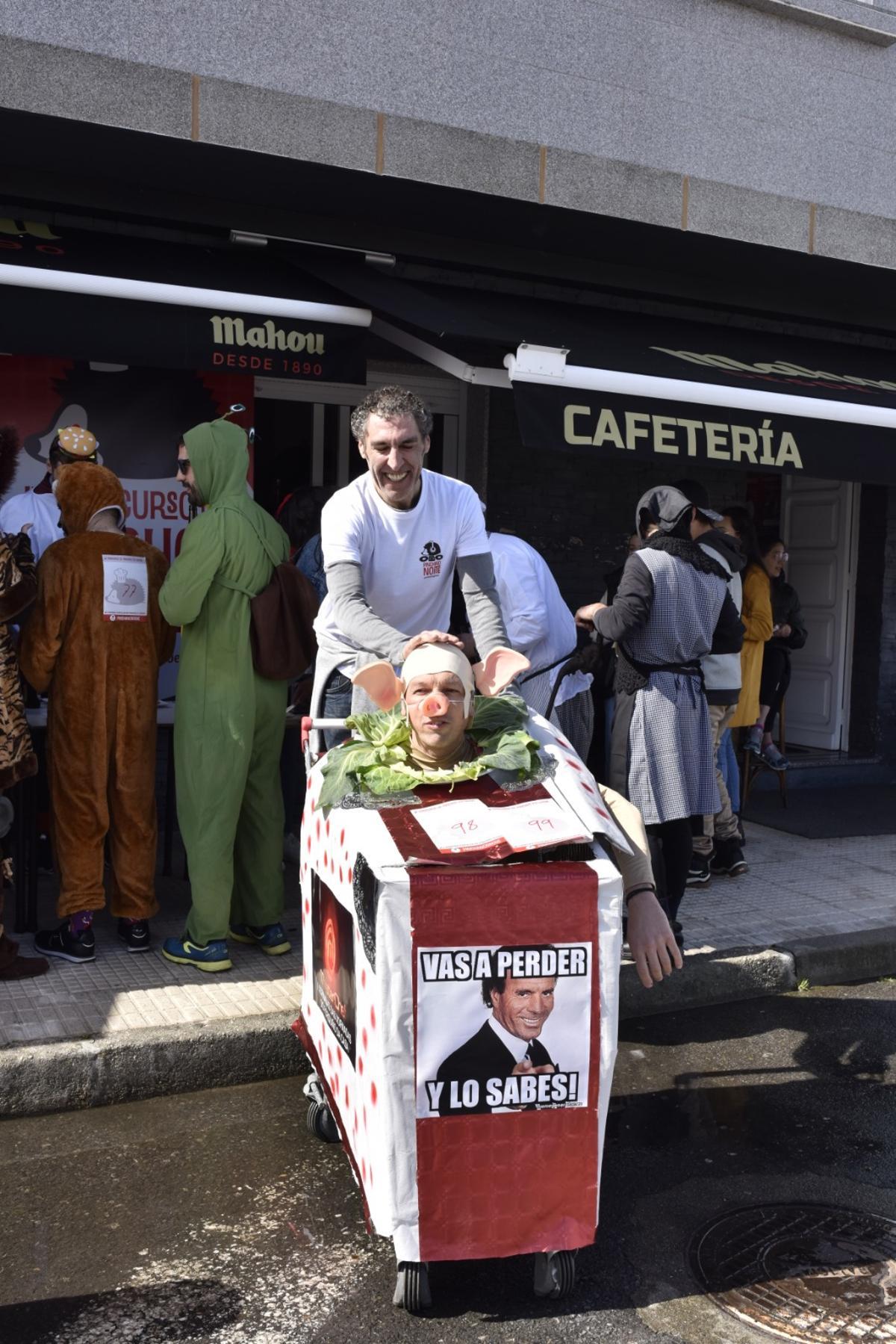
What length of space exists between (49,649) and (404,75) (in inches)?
152

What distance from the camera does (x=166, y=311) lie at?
19.3 feet

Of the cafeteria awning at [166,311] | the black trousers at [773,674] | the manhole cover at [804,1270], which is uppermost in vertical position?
the cafeteria awning at [166,311]

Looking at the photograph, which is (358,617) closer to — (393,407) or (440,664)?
(440,664)

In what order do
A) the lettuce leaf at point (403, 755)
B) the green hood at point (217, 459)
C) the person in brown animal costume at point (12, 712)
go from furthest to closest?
the green hood at point (217, 459) → the person in brown animal costume at point (12, 712) → the lettuce leaf at point (403, 755)

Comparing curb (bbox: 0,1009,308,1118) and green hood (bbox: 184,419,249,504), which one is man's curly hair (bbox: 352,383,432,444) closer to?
green hood (bbox: 184,419,249,504)

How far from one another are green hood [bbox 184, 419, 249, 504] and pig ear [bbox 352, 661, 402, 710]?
1821 millimetres

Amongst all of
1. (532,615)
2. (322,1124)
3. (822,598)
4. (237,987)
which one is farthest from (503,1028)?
(822,598)

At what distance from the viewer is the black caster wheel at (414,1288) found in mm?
2988

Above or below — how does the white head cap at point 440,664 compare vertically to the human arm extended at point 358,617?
below

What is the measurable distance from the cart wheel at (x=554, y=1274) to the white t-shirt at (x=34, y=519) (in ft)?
13.4

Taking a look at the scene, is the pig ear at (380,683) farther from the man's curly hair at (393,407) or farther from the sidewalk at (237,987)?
the sidewalk at (237,987)

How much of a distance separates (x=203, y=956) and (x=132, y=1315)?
2110 mm

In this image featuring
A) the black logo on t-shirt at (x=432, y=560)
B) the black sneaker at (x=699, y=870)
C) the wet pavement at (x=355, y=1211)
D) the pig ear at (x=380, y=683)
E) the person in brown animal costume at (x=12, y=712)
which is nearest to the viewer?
the wet pavement at (x=355, y=1211)

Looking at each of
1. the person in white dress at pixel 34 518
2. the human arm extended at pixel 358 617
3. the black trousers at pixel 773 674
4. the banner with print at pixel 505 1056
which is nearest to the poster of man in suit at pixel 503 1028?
the banner with print at pixel 505 1056
